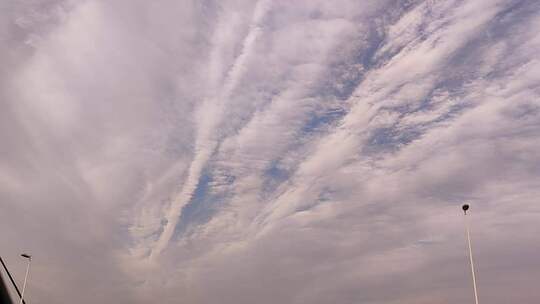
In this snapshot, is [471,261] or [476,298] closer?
[476,298]

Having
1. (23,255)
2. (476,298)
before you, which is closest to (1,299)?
(476,298)

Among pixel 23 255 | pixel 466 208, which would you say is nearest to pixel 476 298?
pixel 466 208

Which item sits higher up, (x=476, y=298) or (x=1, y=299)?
(x=476, y=298)

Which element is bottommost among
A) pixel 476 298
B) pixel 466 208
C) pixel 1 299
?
pixel 1 299

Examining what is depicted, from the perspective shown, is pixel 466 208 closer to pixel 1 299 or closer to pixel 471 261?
pixel 471 261

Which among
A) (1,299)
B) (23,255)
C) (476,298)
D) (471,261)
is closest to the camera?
(1,299)

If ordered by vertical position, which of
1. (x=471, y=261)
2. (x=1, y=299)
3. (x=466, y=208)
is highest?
(x=466, y=208)

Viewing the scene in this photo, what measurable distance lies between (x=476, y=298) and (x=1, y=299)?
42204 mm

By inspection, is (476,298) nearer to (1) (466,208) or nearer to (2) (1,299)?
(1) (466,208)

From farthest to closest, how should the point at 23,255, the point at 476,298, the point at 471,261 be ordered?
the point at 23,255 → the point at 471,261 → the point at 476,298

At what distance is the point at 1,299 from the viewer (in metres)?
5.15

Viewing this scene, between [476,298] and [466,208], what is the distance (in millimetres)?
8032

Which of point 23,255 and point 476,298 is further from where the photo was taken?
point 23,255

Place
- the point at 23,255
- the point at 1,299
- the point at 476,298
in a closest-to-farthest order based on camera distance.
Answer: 1. the point at 1,299
2. the point at 476,298
3. the point at 23,255
